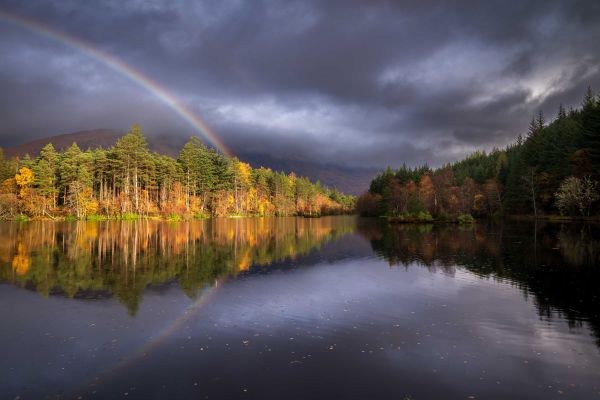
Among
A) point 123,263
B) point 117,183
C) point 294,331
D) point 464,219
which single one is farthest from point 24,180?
point 464,219

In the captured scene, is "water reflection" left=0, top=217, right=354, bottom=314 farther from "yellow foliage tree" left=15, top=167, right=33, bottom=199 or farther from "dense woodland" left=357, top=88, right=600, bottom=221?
"dense woodland" left=357, top=88, right=600, bottom=221

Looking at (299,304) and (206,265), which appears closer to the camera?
(299,304)

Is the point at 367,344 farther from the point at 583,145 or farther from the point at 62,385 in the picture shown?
the point at 583,145

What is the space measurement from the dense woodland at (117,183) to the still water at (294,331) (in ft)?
196

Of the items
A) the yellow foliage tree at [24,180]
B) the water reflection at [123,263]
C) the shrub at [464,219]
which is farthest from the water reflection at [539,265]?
the yellow foliage tree at [24,180]

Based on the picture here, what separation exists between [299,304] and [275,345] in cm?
500

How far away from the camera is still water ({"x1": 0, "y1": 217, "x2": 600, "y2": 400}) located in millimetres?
8961

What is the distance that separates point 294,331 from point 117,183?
82764 millimetres

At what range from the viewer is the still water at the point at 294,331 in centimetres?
896

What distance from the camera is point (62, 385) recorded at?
8773 millimetres

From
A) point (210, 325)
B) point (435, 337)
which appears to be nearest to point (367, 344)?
point (435, 337)

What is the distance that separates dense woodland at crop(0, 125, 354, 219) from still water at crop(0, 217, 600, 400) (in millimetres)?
59617

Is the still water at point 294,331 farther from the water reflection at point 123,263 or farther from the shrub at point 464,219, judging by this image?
the shrub at point 464,219

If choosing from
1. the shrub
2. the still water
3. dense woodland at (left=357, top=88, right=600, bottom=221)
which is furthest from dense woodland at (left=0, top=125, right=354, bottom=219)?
the shrub
